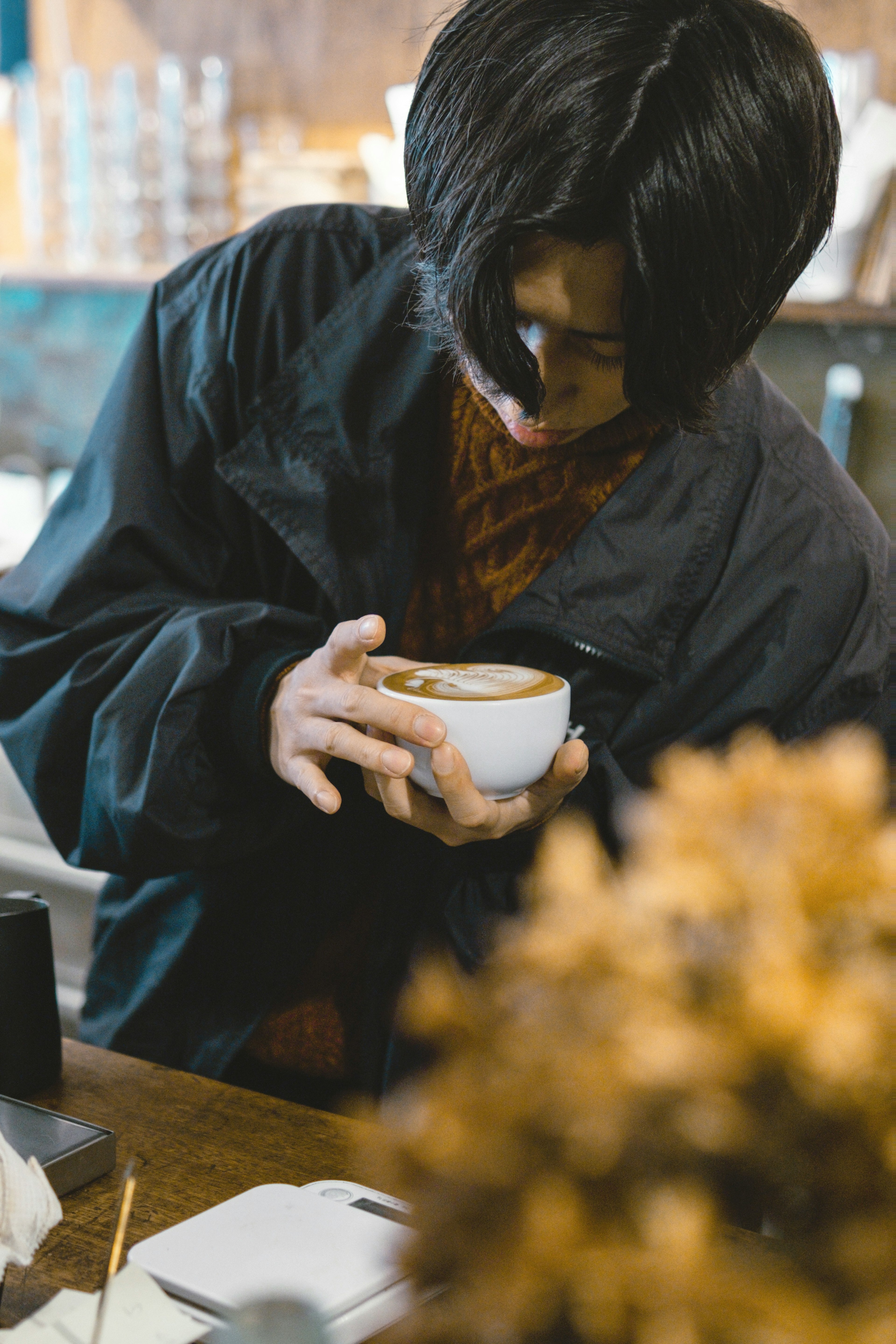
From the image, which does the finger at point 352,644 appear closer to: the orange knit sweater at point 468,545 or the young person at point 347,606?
the young person at point 347,606

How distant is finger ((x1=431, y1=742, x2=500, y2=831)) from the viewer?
86 centimetres

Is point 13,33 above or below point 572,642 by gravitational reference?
above

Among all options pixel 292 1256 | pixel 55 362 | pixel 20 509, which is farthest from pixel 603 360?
pixel 55 362

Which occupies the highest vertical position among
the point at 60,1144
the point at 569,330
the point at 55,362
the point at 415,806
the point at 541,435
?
the point at 569,330

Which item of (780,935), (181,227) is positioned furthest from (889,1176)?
→ (181,227)

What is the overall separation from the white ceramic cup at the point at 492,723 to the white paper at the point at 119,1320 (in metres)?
0.38

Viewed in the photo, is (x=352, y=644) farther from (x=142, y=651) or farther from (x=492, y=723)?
(x=142, y=651)

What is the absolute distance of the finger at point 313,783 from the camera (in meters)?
0.93

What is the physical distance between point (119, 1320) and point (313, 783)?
0.42 m

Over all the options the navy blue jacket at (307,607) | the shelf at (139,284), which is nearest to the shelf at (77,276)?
the shelf at (139,284)

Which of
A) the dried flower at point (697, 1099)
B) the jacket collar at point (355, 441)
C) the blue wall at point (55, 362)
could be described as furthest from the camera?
the blue wall at point (55, 362)

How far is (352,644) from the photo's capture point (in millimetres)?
932

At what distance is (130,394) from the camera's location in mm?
1217

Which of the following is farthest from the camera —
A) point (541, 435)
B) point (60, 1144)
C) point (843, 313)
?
point (843, 313)
